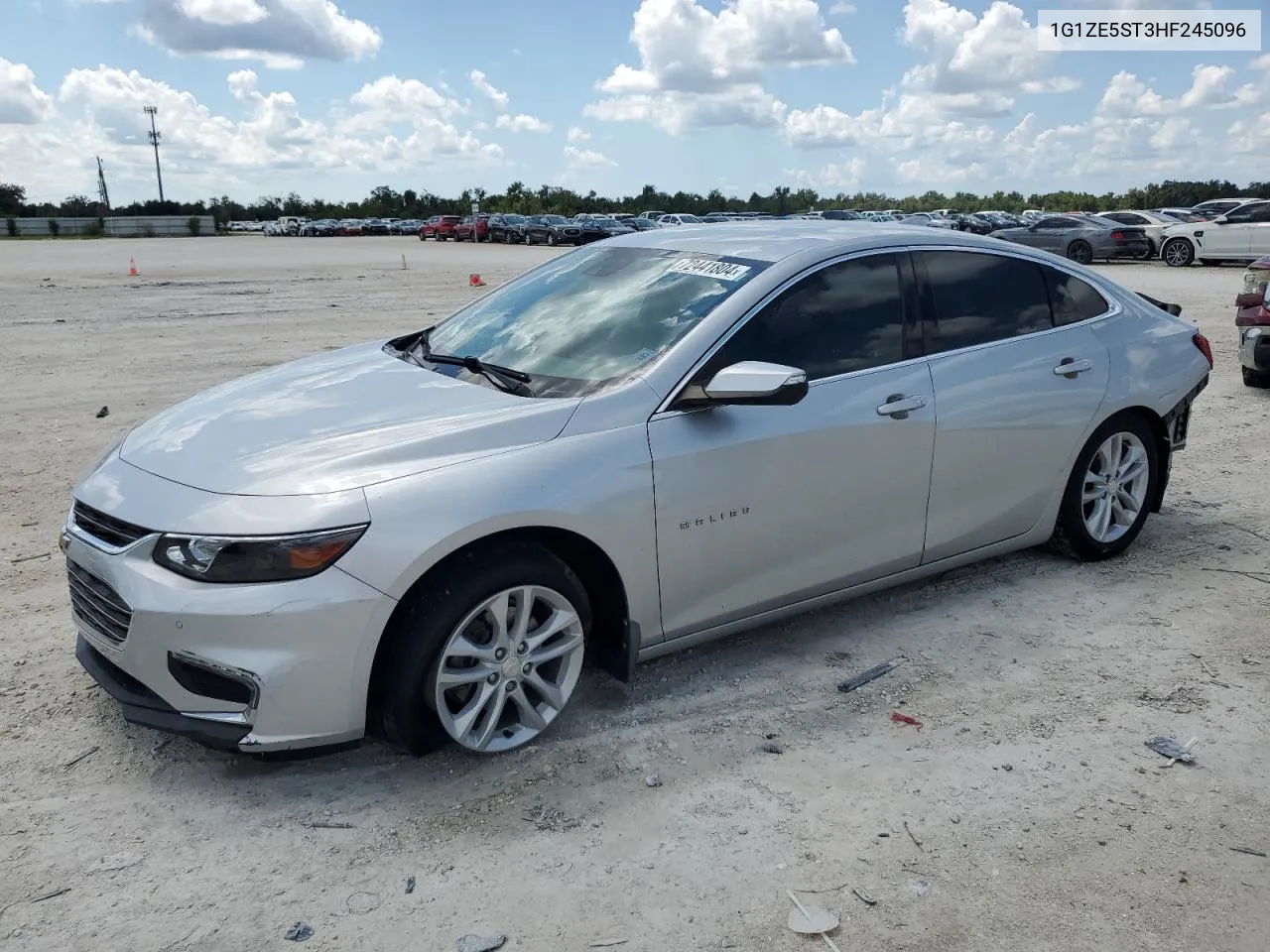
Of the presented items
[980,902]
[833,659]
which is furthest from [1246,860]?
[833,659]

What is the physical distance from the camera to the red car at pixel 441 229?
59188 mm

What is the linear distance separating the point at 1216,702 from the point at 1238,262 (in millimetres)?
28185

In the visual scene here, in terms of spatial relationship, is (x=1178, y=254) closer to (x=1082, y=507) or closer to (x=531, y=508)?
(x=1082, y=507)

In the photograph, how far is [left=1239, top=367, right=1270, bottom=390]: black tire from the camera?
32.9 feet

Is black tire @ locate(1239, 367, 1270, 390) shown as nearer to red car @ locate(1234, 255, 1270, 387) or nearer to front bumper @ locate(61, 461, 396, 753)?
red car @ locate(1234, 255, 1270, 387)

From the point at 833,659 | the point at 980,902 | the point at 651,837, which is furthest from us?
the point at 833,659

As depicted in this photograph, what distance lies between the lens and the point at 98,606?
338 cm

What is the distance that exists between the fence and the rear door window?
82.9 m

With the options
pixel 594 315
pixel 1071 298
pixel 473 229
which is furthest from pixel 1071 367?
pixel 473 229

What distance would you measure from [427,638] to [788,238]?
228 centimetres

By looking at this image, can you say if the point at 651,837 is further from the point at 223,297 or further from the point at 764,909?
the point at 223,297

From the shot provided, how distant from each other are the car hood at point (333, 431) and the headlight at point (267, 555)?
17cm

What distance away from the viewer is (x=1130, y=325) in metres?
5.26

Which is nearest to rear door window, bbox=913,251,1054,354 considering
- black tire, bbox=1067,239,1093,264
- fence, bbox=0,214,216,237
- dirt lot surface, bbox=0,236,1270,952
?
dirt lot surface, bbox=0,236,1270,952
